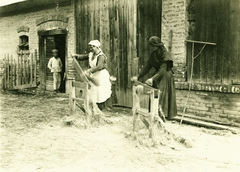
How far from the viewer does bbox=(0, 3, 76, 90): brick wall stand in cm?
976

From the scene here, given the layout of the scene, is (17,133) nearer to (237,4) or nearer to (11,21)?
(237,4)

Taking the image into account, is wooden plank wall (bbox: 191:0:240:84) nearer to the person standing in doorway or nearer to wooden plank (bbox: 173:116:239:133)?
wooden plank (bbox: 173:116:239:133)

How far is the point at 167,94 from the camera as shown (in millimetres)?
5160

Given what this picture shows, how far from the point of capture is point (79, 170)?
11.0 ft

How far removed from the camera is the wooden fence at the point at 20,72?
11146 mm

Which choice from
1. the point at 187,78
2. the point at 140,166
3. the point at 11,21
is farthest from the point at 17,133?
the point at 11,21

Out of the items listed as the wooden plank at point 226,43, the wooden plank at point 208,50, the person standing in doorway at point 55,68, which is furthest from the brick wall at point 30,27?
the wooden plank at point 226,43

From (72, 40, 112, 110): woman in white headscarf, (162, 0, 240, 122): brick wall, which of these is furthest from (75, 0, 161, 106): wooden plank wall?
(72, 40, 112, 110): woman in white headscarf

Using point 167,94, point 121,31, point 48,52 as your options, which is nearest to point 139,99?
point 167,94

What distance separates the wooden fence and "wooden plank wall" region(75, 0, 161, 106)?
3.51 m

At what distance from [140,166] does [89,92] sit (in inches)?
97.3

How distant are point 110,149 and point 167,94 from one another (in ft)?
5.60

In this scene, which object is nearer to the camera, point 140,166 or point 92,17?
point 140,166

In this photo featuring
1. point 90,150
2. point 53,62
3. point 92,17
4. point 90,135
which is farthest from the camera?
point 53,62
